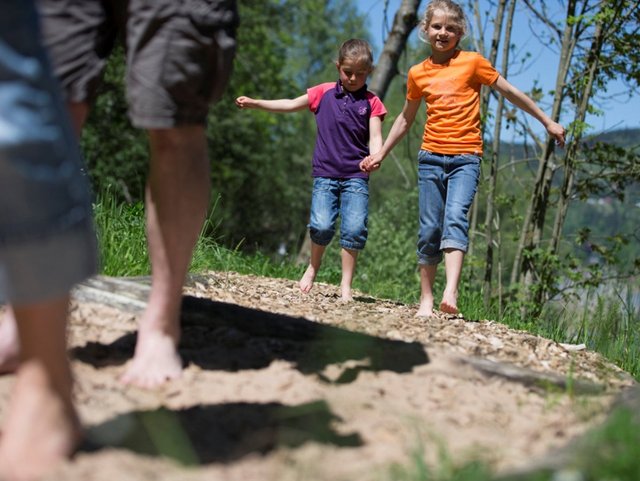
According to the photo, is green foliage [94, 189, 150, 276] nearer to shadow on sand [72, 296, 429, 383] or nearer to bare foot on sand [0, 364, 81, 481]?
shadow on sand [72, 296, 429, 383]

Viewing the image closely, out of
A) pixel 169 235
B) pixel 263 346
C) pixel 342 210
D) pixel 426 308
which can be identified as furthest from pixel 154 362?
pixel 342 210

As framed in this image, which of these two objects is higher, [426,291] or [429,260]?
[429,260]

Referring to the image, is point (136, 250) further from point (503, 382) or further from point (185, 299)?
point (503, 382)

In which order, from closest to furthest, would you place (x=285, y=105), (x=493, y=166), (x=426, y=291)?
(x=426, y=291)
(x=285, y=105)
(x=493, y=166)

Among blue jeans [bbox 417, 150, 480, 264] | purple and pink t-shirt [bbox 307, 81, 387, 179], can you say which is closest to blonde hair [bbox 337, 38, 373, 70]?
purple and pink t-shirt [bbox 307, 81, 387, 179]

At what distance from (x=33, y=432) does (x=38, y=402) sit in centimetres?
6

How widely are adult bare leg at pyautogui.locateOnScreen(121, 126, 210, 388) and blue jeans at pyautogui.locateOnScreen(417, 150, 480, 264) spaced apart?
2.29m

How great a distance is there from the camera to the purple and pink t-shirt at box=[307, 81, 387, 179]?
209 inches

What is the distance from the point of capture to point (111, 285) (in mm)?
3146

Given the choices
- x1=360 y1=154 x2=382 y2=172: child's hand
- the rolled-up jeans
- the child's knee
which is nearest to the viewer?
the rolled-up jeans

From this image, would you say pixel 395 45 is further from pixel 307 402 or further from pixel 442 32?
pixel 307 402

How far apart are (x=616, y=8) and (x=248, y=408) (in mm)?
5518

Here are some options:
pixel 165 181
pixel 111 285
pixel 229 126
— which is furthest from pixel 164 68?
pixel 229 126

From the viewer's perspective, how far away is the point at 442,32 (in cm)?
470
